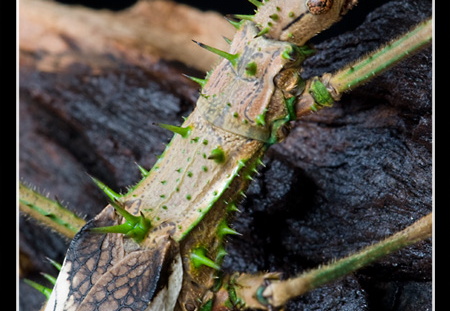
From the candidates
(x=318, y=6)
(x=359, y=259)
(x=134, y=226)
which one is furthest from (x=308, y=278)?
(x=318, y=6)

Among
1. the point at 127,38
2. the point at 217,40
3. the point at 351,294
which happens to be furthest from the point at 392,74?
the point at 127,38

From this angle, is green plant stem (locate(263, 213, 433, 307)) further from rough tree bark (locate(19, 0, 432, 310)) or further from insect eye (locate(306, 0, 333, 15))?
insect eye (locate(306, 0, 333, 15))

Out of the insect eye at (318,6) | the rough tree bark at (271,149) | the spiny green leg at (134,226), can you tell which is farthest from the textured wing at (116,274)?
the insect eye at (318,6)

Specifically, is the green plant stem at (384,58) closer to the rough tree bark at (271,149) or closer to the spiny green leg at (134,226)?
the rough tree bark at (271,149)

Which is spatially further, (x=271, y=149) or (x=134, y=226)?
(x=271, y=149)

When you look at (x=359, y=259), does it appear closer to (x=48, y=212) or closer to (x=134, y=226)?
(x=134, y=226)

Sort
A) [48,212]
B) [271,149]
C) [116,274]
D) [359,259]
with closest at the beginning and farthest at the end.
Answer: [359,259] → [116,274] → [48,212] → [271,149]
